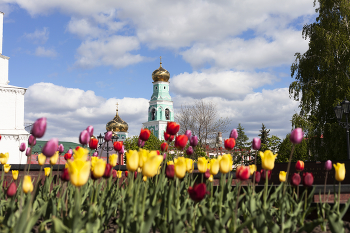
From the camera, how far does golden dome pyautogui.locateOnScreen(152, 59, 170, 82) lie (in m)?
66.0

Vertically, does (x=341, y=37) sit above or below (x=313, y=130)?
above

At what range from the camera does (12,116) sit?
30.7m

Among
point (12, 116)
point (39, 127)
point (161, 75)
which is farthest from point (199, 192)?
point (161, 75)

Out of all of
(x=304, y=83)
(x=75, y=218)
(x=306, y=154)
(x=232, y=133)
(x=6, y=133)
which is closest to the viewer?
(x=75, y=218)

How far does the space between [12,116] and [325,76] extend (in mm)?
28485

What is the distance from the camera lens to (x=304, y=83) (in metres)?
19.1

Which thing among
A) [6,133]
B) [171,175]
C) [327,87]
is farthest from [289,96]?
[6,133]

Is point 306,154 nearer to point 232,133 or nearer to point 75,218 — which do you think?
point 232,133

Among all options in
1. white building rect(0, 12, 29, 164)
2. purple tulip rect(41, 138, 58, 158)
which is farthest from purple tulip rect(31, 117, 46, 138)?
white building rect(0, 12, 29, 164)

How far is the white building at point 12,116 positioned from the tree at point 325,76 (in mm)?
25219

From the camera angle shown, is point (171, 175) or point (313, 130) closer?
point (171, 175)

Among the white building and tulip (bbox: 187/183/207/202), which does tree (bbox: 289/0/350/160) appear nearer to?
tulip (bbox: 187/183/207/202)

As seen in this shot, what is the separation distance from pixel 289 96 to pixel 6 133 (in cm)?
2568

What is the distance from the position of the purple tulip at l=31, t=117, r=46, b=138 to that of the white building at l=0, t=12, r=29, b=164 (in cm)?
3024
